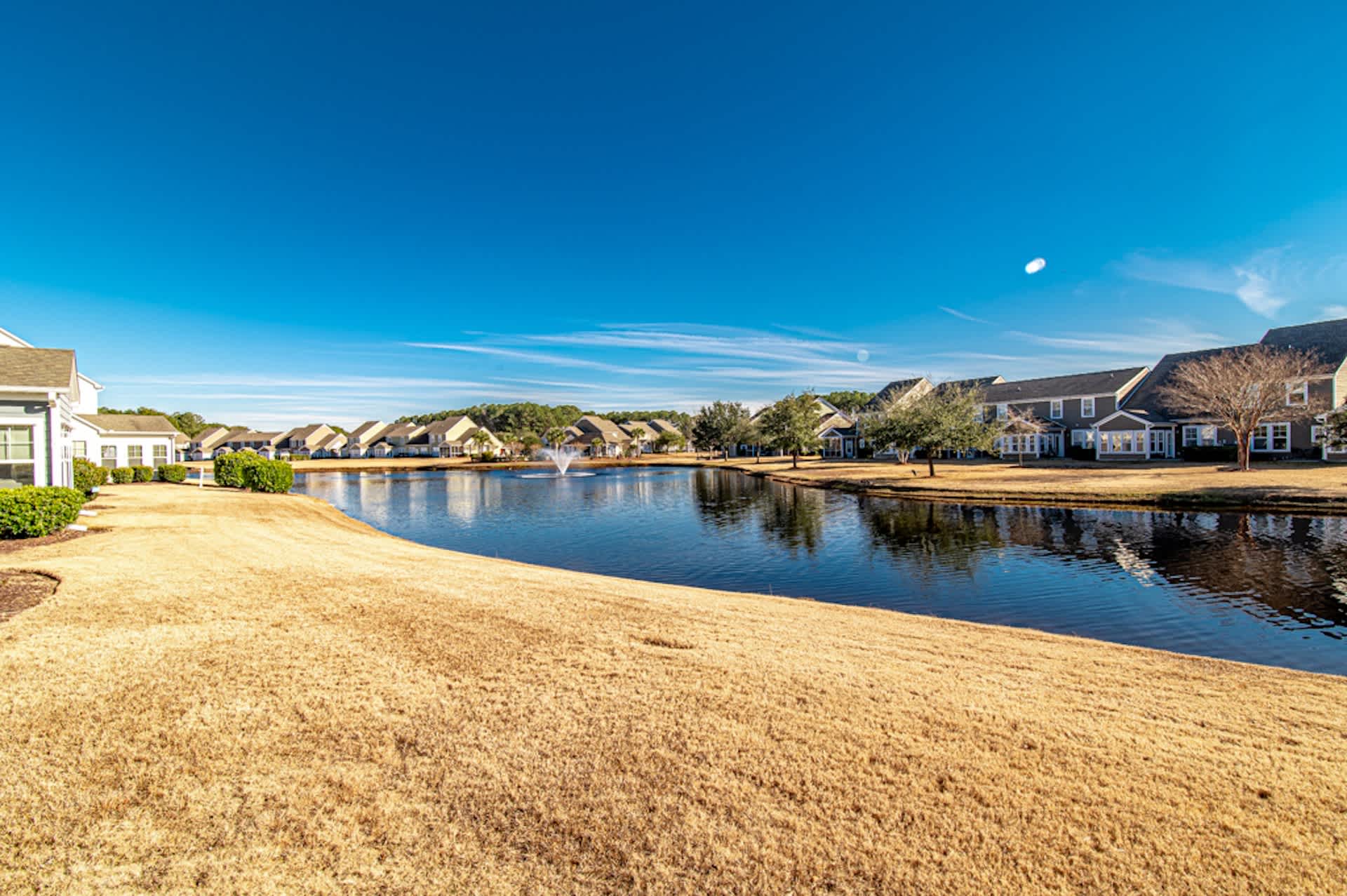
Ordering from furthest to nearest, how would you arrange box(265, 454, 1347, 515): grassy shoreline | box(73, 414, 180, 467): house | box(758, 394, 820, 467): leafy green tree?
1. box(758, 394, 820, 467): leafy green tree
2. box(73, 414, 180, 467): house
3. box(265, 454, 1347, 515): grassy shoreline

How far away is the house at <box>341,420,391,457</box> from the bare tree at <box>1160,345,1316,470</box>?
374ft

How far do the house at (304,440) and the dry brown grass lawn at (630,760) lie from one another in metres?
121

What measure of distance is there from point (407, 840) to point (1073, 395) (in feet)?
207

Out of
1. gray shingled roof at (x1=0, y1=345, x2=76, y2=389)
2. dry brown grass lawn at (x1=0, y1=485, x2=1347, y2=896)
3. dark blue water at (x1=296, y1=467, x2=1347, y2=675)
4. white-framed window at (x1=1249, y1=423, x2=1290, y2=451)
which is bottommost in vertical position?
dark blue water at (x1=296, y1=467, x2=1347, y2=675)

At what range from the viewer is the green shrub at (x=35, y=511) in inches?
509

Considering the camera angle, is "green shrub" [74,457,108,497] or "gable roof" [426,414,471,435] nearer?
"green shrub" [74,457,108,497]

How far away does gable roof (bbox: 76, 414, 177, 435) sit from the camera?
1515 inches

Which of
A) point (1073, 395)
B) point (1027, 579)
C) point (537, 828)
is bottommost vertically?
point (1027, 579)

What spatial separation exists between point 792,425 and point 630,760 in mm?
55254

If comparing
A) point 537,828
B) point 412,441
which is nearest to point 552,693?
point 537,828

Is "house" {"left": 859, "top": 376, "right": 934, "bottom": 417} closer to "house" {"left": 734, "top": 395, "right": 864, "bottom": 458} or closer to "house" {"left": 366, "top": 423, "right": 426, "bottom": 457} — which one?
"house" {"left": 734, "top": 395, "right": 864, "bottom": 458}

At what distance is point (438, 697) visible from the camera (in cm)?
587

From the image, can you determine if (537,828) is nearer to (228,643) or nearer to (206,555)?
(228,643)

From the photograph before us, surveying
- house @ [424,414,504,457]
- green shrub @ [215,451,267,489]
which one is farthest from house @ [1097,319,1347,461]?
house @ [424,414,504,457]
